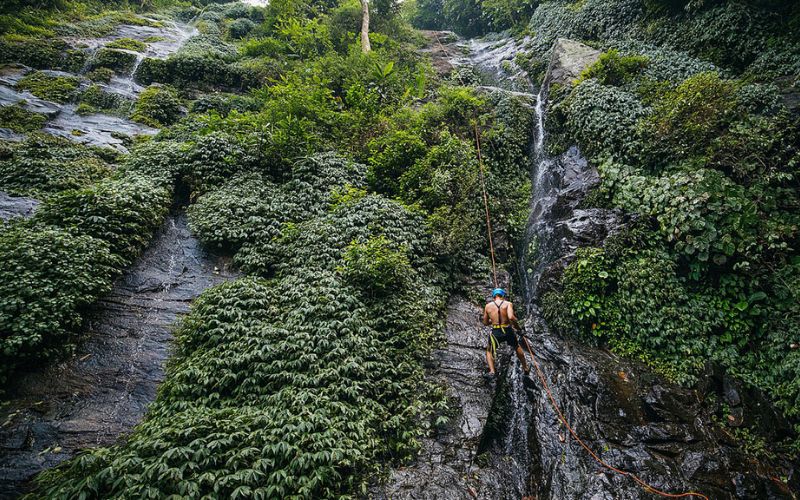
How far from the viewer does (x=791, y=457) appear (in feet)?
17.2

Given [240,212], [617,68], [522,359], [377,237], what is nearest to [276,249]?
[240,212]

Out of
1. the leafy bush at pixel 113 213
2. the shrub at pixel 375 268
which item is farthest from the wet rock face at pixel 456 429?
the leafy bush at pixel 113 213

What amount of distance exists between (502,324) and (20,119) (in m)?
16.0

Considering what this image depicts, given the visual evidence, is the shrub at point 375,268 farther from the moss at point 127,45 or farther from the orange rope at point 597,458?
the moss at point 127,45

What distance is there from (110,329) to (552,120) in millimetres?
13489

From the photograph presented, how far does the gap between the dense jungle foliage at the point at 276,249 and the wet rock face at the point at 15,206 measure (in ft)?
1.05

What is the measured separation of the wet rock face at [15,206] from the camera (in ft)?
25.8

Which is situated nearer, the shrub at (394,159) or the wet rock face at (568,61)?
the shrub at (394,159)

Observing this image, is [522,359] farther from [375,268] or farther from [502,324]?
[375,268]

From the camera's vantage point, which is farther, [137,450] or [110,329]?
[110,329]

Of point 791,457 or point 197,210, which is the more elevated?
point 791,457

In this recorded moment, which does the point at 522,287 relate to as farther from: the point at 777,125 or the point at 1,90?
the point at 1,90

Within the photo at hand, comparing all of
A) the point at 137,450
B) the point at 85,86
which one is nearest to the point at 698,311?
the point at 137,450

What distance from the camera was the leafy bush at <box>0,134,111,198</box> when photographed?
8.72m
